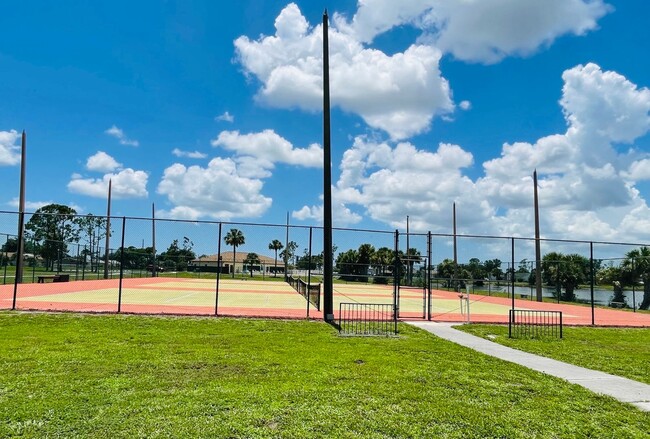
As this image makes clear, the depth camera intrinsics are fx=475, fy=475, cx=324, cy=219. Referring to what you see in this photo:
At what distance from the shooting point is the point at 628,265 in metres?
30.7

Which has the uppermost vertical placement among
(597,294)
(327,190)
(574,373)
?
(327,190)

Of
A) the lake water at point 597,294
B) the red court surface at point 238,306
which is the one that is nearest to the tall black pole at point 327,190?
the red court surface at point 238,306

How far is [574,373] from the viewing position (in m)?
8.28

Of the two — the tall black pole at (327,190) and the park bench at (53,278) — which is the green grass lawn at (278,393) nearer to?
the tall black pole at (327,190)

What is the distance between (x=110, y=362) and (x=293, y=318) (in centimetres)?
801

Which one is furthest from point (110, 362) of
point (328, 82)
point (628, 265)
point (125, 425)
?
point (628, 265)

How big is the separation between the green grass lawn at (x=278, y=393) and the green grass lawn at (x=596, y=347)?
6.42ft

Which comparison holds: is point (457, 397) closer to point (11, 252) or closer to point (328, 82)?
point (328, 82)

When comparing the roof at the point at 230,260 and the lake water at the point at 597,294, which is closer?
the lake water at the point at 597,294

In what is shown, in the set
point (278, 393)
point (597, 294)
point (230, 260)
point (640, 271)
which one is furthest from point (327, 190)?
point (230, 260)

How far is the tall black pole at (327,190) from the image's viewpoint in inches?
581

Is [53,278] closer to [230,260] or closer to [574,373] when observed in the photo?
[574,373]

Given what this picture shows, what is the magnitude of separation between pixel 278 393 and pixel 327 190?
987 centimetres

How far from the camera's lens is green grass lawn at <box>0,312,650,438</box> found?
4922 millimetres
